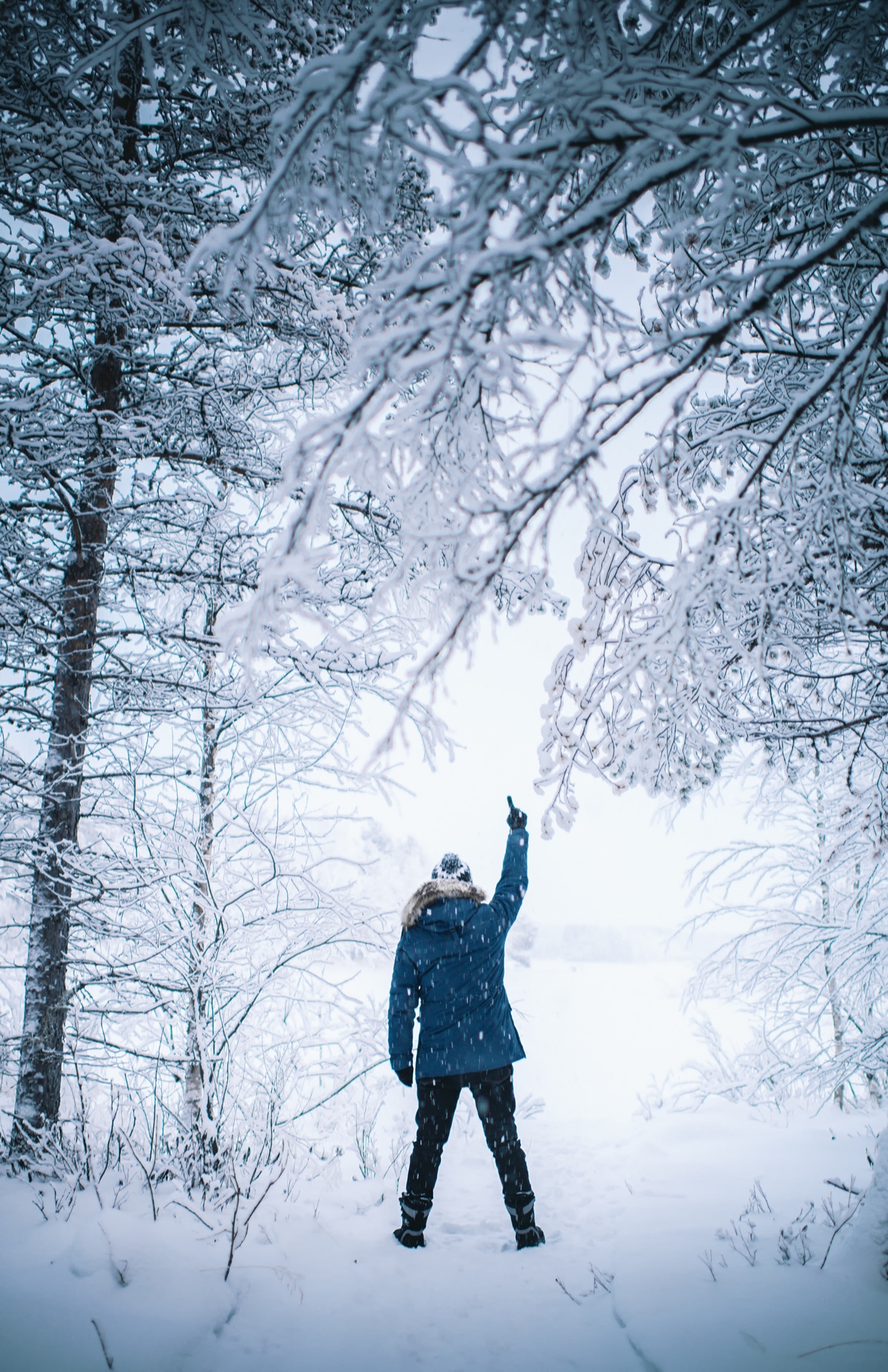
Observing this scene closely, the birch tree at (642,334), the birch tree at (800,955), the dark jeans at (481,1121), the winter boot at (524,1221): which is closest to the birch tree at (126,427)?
the birch tree at (642,334)

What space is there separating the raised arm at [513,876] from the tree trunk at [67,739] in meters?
2.53

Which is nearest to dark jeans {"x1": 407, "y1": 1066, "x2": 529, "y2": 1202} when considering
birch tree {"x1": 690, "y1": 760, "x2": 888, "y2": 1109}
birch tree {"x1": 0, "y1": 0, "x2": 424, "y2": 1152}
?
birch tree {"x1": 0, "y1": 0, "x2": 424, "y2": 1152}

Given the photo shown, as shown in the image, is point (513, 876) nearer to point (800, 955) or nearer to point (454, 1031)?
point (454, 1031)

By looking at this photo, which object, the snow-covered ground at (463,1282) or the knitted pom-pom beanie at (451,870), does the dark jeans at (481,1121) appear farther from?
the knitted pom-pom beanie at (451,870)

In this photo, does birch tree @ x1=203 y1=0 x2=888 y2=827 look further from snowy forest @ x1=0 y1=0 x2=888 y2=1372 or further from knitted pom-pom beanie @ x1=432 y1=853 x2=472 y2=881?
knitted pom-pom beanie @ x1=432 y1=853 x2=472 y2=881

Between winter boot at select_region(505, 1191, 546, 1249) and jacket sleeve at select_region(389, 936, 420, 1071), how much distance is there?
2.62 ft

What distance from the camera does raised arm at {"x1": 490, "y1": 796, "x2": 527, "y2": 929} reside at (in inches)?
126

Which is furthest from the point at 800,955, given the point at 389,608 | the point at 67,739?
the point at 67,739

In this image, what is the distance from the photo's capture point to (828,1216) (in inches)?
105

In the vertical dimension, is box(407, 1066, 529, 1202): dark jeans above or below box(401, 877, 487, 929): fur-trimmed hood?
below

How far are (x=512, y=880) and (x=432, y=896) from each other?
50 centimetres

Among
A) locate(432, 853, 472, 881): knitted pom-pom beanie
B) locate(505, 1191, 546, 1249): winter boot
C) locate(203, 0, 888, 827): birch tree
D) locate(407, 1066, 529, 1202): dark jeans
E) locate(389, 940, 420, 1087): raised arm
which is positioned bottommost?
locate(505, 1191, 546, 1249): winter boot

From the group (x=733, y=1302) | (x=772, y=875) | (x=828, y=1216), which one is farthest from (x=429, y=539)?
(x=772, y=875)

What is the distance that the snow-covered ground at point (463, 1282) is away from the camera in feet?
5.91
